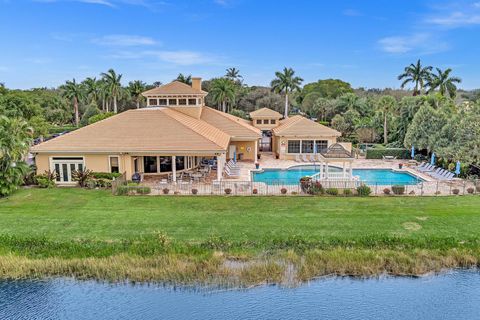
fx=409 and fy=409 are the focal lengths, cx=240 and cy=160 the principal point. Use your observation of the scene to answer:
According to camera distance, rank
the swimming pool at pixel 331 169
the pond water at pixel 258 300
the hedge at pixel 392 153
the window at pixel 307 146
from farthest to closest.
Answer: the window at pixel 307 146, the hedge at pixel 392 153, the swimming pool at pixel 331 169, the pond water at pixel 258 300

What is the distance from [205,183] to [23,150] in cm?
1160

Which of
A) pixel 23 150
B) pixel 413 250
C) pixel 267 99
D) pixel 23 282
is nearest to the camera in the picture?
pixel 23 282

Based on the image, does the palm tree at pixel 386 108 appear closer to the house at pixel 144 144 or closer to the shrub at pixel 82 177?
the house at pixel 144 144

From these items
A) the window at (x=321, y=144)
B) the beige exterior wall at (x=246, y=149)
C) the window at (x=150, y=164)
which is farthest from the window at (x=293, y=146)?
the window at (x=150, y=164)

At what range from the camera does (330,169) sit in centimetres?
3634

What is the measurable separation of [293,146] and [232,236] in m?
24.2

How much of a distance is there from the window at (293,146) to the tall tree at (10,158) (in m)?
24.1

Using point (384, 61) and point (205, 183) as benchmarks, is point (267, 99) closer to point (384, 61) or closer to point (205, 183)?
point (384, 61)

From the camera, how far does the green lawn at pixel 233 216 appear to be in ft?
60.4

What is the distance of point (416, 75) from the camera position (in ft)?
194

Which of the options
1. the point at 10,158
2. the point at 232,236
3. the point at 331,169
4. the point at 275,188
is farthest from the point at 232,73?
the point at 232,236

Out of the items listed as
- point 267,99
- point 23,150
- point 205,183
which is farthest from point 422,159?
point 267,99

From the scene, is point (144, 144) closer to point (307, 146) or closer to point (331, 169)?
point (331, 169)

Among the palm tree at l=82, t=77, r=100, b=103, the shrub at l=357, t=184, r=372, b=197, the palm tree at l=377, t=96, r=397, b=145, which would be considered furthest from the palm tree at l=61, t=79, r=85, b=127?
the shrub at l=357, t=184, r=372, b=197
